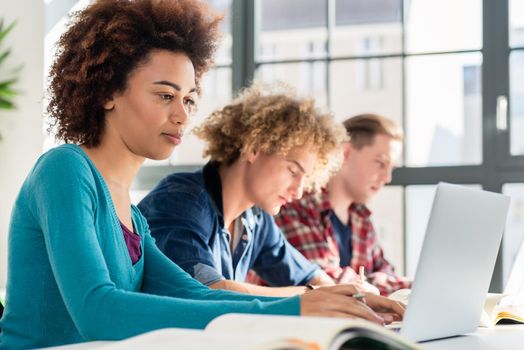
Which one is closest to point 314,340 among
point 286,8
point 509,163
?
point 509,163

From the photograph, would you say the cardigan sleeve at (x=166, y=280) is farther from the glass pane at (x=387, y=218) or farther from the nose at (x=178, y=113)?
the glass pane at (x=387, y=218)

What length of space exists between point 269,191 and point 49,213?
1.34m

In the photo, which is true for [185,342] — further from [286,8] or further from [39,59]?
[286,8]

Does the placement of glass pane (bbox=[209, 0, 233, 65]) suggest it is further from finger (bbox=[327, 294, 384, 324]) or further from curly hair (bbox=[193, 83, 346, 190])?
finger (bbox=[327, 294, 384, 324])

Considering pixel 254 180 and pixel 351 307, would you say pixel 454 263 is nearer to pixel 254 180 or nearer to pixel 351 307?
pixel 351 307

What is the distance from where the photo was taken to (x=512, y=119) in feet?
12.8

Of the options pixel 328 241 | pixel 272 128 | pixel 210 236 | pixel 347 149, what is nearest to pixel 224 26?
pixel 347 149

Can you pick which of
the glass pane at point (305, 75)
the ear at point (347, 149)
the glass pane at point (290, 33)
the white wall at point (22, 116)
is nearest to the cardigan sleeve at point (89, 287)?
the ear at point (347, 149)

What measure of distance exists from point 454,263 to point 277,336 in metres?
0.64

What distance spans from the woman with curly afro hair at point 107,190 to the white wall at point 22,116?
7.42 feet

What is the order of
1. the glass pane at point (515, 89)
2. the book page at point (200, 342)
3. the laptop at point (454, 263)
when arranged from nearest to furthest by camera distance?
1. the book page at point (200, 342)
2. the laptop at point (454, 263)
3. the glass pane at point (515, 89)

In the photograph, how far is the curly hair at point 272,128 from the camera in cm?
269

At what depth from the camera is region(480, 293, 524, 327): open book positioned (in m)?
1.85

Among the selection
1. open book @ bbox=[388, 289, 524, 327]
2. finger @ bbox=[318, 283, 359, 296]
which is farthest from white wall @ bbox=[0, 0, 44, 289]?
finger @ bbox=[318, 283, 359, 296]
